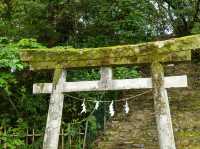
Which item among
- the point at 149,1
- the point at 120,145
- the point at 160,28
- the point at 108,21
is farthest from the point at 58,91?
the point at 160,28

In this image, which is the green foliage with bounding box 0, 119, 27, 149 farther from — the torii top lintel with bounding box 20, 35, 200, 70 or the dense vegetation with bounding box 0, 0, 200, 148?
the torii top lintel with bounding box 20, 35, 200, 70

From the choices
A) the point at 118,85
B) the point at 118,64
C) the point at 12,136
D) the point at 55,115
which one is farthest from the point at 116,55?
the point at 12,136

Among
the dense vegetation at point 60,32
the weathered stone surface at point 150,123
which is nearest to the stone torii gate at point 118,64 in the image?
the dense vegetation at point 60,32

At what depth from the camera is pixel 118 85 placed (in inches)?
321

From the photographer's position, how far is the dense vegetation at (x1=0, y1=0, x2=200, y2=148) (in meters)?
11.2

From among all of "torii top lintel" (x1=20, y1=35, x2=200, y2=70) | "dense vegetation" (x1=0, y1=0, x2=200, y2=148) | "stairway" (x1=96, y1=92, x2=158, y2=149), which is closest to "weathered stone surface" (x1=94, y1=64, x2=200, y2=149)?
"stairway" (x1=96, y1=92, x2=158, y2=149)

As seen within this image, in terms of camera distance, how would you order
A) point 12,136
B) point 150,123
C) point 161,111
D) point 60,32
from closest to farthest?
point 161,111 < point 12,136 < point 150,123 < point 60,32

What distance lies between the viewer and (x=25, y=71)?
12047 mm

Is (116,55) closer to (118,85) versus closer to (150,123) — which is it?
(118,85)

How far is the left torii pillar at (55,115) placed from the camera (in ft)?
27.4

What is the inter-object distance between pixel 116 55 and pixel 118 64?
0.17 metres

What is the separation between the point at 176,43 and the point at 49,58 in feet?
8.03

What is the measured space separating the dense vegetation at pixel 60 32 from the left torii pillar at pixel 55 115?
5.29 ft

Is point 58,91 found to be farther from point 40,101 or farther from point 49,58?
point 40,101
